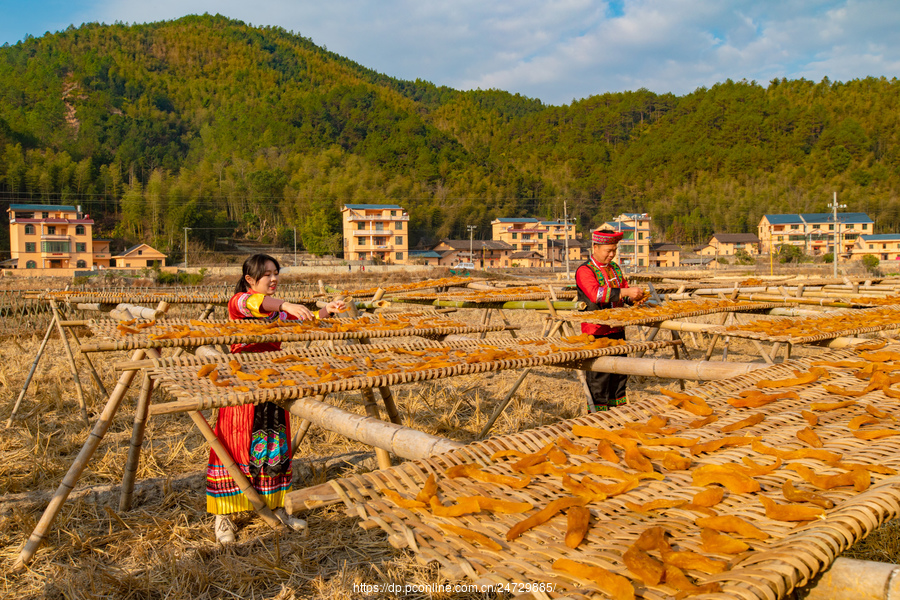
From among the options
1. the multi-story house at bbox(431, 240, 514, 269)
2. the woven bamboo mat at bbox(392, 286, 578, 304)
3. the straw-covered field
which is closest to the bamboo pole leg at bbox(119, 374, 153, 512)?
the straw-covered field

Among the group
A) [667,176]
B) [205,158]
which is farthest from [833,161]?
[205,158]

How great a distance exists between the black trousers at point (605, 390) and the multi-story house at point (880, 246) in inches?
2685

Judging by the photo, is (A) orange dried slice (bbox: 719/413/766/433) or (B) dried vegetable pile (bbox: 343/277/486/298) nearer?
(A) orange dried slice (bbox: 719/413/766/433)

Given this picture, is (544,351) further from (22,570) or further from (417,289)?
(417,289)

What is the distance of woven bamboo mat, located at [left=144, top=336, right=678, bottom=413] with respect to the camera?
202cm

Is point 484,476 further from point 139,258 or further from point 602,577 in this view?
point 139,258

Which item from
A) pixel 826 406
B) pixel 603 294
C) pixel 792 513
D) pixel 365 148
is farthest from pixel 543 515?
pixel 365 148

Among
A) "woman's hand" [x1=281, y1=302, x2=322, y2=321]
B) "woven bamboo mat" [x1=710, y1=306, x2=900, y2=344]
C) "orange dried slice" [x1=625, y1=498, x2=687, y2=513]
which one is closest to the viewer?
"orange dried slice" [x1=625, y1=498, x2=687, y2=513]

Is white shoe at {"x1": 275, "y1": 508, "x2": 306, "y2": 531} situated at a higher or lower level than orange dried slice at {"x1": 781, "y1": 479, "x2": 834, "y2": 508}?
lower

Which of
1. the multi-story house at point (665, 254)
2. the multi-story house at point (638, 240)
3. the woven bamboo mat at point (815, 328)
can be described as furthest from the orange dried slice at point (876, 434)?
the multi-story house at point (665, 254)

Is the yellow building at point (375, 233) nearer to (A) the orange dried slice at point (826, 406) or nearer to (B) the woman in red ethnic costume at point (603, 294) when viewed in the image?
(B) the woman in red ethnic costume at point (603, 294)

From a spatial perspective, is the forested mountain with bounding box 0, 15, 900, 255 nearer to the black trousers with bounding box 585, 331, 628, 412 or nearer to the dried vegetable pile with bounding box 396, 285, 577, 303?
the dried vegetable pile with bounding box 396, 285, 577, 303

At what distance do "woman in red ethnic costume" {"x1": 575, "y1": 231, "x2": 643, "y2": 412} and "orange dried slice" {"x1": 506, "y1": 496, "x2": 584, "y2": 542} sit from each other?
2739mm

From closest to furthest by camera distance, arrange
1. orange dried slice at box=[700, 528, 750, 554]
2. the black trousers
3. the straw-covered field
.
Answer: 1. orange dried slice at box=[700, 528, 750, 554]
2. the straw-covered field
3. the black trousers
